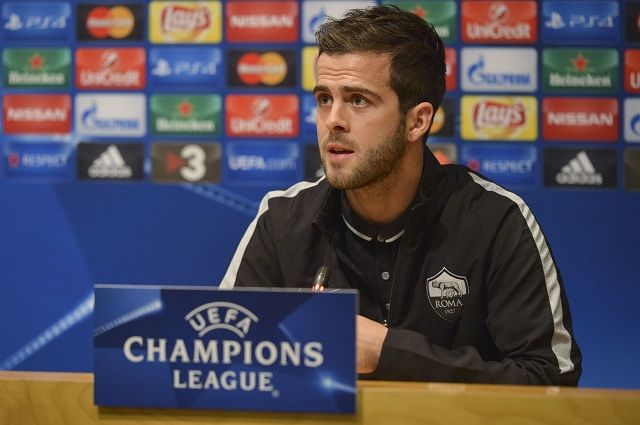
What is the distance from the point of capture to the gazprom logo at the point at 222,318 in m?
0.76

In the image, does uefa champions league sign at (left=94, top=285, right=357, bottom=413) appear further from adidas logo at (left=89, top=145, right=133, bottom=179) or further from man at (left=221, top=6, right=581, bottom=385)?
adidas logo at (left=89, top=145, right=133, bottom=179)

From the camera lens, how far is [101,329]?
776mm

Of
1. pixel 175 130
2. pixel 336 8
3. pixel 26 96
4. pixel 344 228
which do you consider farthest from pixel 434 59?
pixel 26 96

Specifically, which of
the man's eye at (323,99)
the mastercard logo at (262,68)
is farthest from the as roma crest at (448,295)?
the mastercard logo at (262,68)

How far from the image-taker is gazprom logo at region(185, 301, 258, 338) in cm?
76

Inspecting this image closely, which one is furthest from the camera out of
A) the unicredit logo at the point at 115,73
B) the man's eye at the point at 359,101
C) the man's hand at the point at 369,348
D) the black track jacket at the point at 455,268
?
the unicredit logo at the point at 115,73

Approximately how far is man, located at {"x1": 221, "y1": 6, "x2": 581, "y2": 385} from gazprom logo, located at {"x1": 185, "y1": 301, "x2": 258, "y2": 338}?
585 millimetres

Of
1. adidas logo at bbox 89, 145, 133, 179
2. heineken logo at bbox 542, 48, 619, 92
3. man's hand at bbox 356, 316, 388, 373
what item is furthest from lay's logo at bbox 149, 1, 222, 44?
man's hand at bbox 356, 316, 388, 373

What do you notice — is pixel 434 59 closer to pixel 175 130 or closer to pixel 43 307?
pixel 175 130

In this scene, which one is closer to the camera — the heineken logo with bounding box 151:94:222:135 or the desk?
the desk

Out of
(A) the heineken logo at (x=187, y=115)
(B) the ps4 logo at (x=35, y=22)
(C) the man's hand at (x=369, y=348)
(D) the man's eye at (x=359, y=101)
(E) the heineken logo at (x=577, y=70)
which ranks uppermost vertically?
(B) the ps4 logo at (x=35, y=22)

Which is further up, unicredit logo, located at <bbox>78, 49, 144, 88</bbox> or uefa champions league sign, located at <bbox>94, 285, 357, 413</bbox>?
unicredit logo, located at <bbox>78, 49, 144, 88</bbox>

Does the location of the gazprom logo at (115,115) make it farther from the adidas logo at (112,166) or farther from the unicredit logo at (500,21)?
the unicredit logo at (500,21)

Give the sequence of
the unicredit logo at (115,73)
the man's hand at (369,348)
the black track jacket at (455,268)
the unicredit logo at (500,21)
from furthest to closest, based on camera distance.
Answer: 1. the unicredit logo at (115,73)
2. the unicredit logo at (500,21)
3. the black track jacket at (455,268)
4. the man's hand at (369,348)
